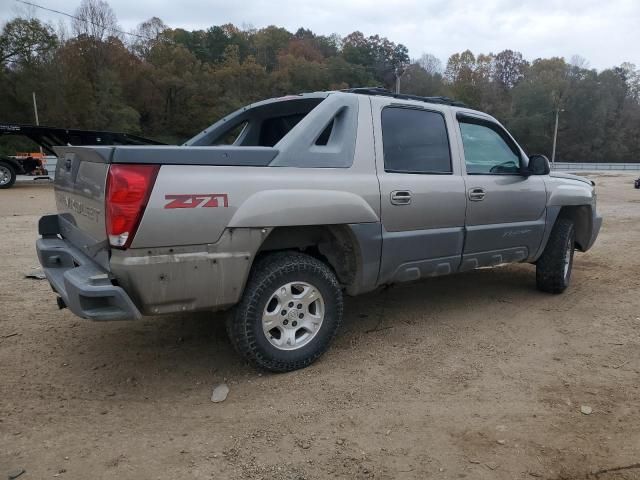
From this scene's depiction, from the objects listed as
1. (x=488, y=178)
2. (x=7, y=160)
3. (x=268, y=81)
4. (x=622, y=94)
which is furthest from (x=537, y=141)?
(x=488, y=178)

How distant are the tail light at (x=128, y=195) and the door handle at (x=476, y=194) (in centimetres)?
266

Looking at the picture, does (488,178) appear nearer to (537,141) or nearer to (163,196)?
(163,196)

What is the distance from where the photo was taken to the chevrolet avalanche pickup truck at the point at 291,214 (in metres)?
2.76

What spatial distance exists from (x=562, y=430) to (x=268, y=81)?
7009 centimetres

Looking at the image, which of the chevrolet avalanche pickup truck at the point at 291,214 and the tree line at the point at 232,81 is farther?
the tree line at the point at 232,81

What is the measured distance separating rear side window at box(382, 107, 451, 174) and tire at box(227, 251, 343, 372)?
1024 millimetres

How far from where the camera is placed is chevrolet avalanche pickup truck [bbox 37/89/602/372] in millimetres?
2756

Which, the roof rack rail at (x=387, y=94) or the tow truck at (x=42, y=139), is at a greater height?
the roof rack rail at (x=387, y=94)

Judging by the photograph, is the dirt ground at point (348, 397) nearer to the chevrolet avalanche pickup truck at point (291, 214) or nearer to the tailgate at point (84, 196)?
the chevrolet avalanche pickup truck at point (291, 214)

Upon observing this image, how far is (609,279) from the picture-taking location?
6.03 meters

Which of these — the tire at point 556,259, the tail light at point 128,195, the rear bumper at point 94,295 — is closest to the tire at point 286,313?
the rear bumper at point 94,295

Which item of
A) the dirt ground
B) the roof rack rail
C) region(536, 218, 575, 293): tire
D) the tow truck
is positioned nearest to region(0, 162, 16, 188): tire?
the tow truck

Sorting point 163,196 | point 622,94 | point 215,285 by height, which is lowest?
point 215,285

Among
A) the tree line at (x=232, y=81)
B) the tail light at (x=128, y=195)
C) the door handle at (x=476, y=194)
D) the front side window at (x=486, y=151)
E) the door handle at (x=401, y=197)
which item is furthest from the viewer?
the tree line at (x=232, y=81)
